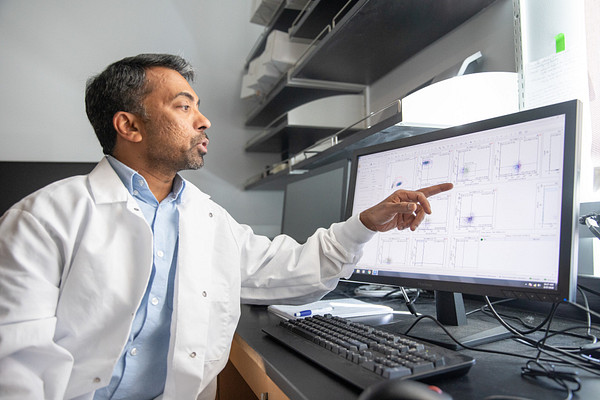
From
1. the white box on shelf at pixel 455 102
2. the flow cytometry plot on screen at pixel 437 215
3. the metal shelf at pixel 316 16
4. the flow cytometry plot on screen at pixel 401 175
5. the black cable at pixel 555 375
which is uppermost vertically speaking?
the metal shelf at pixel 316 16

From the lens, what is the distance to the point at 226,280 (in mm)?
1007

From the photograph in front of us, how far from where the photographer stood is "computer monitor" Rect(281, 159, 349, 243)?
1.40 m

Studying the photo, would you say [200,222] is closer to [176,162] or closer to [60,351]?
[176,162]

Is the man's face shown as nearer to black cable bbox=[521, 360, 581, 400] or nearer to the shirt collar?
the shirt collar

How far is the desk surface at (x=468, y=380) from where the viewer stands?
54cm

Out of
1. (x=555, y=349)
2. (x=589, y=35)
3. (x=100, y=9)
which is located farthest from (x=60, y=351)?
(x=100, y=9)

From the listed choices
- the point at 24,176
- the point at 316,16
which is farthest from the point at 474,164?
the point at 24,176

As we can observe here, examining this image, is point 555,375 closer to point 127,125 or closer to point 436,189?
point 436,189

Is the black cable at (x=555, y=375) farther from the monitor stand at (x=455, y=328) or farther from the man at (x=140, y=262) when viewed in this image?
the man at (x=140, y=262)

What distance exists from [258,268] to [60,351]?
1.59 feet

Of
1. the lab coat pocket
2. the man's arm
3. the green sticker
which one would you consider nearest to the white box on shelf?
the green sticker

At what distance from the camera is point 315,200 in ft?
5.19

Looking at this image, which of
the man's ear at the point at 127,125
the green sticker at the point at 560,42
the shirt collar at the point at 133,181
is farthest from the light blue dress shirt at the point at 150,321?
the green sticker at the point at 560,42

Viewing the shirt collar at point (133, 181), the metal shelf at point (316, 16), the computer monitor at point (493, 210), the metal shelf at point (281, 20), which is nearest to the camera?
the computer monitor at point (493, 210)
